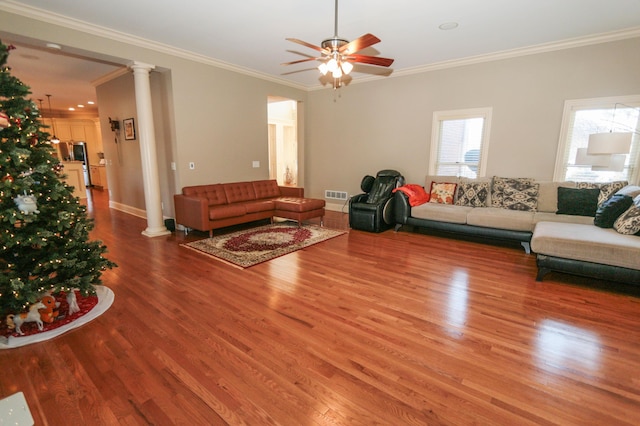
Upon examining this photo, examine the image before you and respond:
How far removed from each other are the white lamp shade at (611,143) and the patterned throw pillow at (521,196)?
827 millimetres

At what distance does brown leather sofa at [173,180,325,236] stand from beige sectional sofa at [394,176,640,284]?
1724 mm

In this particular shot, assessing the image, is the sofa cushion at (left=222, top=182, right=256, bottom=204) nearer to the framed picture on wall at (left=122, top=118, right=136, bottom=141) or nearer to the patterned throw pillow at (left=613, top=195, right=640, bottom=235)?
the framed picture on wall at (left=122, top=118, right=136, bottom=141)

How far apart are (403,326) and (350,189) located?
4.64 meters

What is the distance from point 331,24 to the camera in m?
3.65

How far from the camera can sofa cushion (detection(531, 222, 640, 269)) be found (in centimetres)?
272

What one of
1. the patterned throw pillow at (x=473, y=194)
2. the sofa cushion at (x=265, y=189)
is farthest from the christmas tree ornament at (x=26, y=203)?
the patterned throw pillow at (x=473, y=194)

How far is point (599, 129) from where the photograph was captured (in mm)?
4160

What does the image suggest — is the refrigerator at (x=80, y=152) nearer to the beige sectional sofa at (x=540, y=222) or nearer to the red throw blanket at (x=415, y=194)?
the red throw blanket at (x=415, y=194)

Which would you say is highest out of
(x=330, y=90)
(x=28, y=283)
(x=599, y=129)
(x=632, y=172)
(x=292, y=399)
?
(x=330, y=90)

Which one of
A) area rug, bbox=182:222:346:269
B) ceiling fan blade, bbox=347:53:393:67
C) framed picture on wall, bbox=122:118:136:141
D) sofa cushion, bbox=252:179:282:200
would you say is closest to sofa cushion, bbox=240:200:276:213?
area rug, bbox=182:222:346:269

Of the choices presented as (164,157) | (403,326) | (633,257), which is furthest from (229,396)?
(164,157)

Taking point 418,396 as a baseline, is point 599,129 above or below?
above

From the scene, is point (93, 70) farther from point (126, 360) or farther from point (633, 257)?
point (633, 257)

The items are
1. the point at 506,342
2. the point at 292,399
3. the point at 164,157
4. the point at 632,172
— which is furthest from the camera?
the point at 164,157
